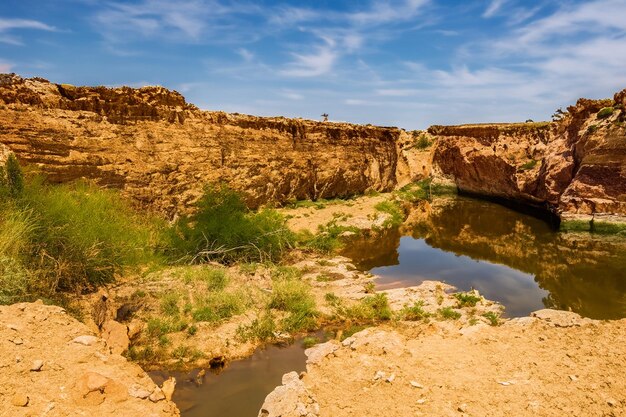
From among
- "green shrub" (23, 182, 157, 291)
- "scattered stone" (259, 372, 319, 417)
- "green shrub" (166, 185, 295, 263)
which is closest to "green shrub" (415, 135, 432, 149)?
"green shrub" (166, 185, 295, 263)

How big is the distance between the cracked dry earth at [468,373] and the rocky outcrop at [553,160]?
16066 millimetres

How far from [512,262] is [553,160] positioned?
1338 centimetres

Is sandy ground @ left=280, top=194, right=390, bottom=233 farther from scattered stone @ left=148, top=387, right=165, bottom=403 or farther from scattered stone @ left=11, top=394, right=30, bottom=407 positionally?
scattered stone @ left=11, top=394, right=30, bottom=407

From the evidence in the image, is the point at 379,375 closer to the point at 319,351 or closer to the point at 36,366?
the point at 319,351

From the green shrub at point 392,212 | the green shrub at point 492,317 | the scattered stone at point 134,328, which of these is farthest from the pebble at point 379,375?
the green shrub at point 392,212

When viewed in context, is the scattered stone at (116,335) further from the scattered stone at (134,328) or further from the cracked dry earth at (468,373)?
the cracked dry earth at (468,373)

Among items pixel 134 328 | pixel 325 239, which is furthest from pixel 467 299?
pixel 134 328

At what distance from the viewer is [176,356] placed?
962 centimetres

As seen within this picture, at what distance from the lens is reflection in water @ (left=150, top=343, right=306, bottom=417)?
7930 mm

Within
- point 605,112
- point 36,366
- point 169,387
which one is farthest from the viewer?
point 605,112

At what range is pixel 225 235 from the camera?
634 inches

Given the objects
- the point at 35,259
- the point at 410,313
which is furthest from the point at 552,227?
the point at 35,259

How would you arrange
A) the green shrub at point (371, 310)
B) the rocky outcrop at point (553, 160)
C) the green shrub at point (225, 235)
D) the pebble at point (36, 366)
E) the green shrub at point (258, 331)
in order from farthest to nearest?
the rocky outcrop at point (553, 160)
the green shrub at point (225, 235)
the green shrub at point (371, 310)
the green shrub at point (258, 331)
the pebble at point (36, 366)

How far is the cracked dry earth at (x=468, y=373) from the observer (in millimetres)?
7180
